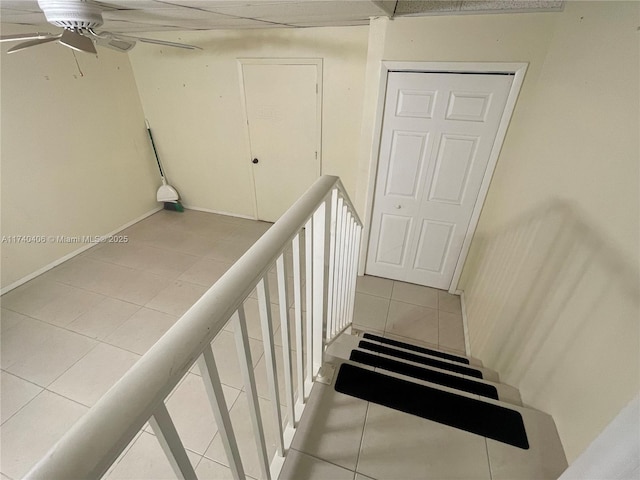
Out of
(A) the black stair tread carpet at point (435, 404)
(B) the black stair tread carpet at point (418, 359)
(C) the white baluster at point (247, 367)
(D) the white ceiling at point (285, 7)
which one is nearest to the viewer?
(C) the white baluster at point (247, 367)

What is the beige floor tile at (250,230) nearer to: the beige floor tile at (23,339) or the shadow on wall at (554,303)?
the beige floor tile at (23,339)

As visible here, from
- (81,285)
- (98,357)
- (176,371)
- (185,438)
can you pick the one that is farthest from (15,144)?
(176,371)

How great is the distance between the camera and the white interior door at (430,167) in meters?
2.19

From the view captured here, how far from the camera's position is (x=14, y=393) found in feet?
6.32

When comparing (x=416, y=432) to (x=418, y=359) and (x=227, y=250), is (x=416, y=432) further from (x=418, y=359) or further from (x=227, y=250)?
(x=227, y=250)

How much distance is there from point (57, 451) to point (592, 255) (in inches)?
62.1

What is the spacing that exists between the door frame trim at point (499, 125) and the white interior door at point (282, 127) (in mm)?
1015

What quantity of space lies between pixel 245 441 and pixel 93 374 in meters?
1.26

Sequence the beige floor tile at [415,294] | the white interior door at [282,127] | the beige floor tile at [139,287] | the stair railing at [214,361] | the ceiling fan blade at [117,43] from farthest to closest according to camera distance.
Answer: the white interior door at [282,127] → the beige floor tile at [415,294] → the beige floor tile at [139,287] → the ceiling fan blade at [117,43] → the stair railing at [214,361]

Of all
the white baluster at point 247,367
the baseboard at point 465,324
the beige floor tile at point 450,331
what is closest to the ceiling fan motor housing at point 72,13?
the white baluster at point 247,367

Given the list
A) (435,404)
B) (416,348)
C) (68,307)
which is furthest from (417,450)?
(68,307)

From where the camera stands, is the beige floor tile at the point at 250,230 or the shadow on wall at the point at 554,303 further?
the beige floor tile at the point at 250,230

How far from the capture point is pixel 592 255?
3.68 ft

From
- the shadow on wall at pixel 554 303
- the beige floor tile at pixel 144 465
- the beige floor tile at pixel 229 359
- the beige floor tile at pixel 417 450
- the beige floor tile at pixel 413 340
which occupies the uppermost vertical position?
the shadow on wall at pixel 554 303
